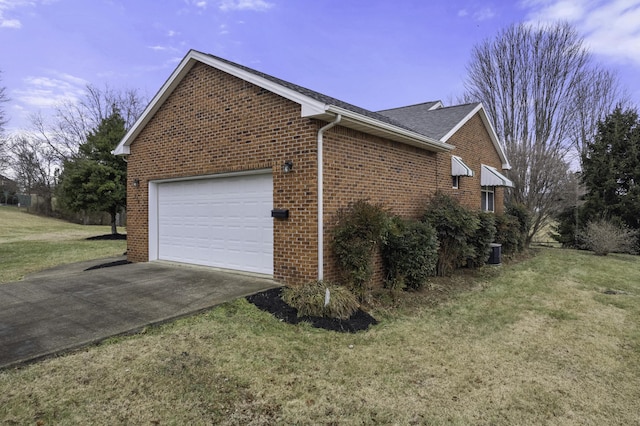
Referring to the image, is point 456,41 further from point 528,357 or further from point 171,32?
point 528,357

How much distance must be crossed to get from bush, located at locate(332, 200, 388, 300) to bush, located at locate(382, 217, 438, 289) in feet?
2.18

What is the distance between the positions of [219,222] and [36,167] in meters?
42.0

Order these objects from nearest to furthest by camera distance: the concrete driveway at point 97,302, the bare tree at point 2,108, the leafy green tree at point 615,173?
the concrete driveway at point 97,302, the leafy green tree at point 615,173, the bare tree at point 2,108

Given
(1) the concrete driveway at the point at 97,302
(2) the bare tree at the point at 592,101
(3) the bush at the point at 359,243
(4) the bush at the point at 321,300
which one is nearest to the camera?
(1) the concrete driveway at the point at 97,302

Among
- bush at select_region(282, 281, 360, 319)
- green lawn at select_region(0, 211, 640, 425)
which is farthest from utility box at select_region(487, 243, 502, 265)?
bush at select_region(282, 281, 360, 319)

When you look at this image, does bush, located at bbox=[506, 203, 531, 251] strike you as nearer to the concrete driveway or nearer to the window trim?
the window trim

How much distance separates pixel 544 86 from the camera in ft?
74.6

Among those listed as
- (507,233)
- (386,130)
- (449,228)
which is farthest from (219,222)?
(507,233)

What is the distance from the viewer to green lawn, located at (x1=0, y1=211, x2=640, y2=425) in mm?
3098

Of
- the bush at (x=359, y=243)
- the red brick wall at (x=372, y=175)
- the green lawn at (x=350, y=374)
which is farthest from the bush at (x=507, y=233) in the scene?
the bush at (x=359, y=243)

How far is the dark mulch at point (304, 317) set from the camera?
207 inches

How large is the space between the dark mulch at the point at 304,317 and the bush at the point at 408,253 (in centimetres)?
162

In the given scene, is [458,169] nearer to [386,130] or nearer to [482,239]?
[482,239]

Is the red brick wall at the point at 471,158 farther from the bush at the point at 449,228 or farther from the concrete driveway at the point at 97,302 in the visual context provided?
the concrete driveway at the point at 97,302
